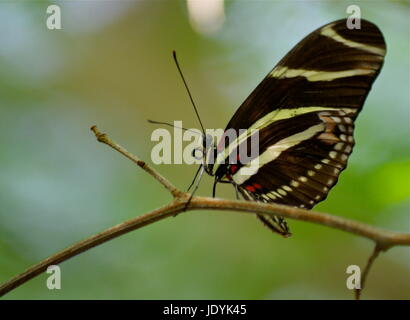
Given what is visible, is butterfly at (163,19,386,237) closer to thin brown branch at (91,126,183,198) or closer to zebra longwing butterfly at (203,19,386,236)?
zebra longwing butterfly at (203,19,386,236)

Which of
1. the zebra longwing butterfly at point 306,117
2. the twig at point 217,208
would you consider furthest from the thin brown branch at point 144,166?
the zebra longwing butterfly at point 306,117

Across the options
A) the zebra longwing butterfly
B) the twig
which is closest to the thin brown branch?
the twig

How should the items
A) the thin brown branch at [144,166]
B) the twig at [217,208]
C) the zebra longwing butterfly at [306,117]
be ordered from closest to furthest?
the twig at [217,208] → the thin brown branch at [144,166] → the zebra longwing butterfly at [306,117]

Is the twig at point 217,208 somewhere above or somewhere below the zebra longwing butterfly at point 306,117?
below

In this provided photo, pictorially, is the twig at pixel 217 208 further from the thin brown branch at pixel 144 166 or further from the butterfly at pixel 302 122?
the butterfly at pixel 302 122

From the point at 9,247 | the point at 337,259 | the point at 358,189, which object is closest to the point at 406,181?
the point at 358,189

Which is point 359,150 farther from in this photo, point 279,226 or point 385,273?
point 385,273

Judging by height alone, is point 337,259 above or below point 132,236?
below
